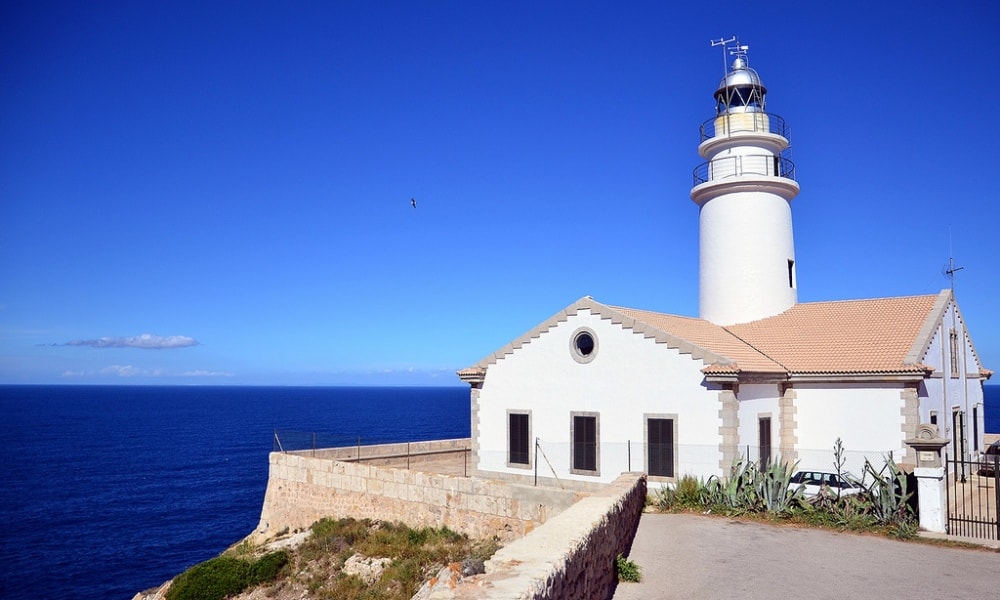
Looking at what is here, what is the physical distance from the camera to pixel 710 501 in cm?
1428

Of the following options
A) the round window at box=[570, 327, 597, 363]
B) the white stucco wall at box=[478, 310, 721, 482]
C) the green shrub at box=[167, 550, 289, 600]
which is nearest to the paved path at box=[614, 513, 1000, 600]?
the white stucco wall at box=[478, 310, 721, 482]

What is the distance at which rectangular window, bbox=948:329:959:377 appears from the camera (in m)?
20.7

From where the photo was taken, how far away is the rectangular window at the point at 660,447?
17188mm

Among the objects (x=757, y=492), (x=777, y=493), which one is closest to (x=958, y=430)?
(x=777, y=493)

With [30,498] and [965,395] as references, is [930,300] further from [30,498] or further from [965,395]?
[30,498]

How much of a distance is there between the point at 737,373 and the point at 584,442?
4.51 meters

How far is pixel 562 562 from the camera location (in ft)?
20.4

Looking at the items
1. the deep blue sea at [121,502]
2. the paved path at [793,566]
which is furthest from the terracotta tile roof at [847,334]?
the deep blue sea at [121,502]

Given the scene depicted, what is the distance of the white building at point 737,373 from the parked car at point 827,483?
93 centimetres

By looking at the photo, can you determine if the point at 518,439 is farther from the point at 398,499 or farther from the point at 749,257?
the point at 749,257

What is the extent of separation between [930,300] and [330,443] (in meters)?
18.9

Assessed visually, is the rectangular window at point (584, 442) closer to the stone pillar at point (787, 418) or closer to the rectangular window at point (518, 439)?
the rectangular window at point (518, 439)

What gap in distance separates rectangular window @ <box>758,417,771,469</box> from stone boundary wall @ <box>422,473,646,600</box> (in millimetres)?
8348

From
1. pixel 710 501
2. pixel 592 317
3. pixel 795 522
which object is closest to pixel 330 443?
pixel 592 317
